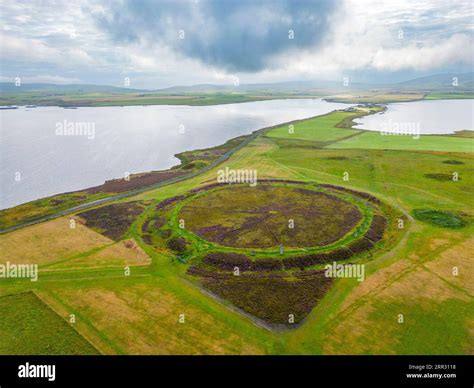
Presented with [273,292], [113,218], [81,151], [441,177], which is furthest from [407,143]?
[81,151]

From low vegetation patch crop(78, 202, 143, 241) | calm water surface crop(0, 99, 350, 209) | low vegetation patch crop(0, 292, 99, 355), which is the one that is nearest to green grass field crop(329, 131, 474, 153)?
calm water surface crop(0, 99, 350, 209)

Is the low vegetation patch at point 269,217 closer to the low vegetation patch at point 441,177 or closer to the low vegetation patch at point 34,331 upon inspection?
the low vegetation patch at point 34,331

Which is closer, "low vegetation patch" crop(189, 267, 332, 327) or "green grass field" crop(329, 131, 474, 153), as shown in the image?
"low vegetation patch" crop(189, 267, 332, 327)

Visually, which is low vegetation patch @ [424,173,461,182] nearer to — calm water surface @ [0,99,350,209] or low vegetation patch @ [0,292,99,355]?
calm water surface @ [0,99,350,209]

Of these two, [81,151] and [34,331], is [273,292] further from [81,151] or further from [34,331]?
[81,151]

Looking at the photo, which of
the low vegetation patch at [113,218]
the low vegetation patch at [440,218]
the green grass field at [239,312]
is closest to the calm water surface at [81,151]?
the low vegetation patch at [113,218]

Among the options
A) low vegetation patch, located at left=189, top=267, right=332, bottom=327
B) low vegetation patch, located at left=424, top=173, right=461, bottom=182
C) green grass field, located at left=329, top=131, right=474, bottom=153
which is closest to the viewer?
low vegetation patch, located at left=189, top=267, right=332, bottom=327

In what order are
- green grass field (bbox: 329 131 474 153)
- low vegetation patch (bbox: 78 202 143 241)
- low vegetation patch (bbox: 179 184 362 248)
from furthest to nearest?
green grass field (bbox: 329 131 474 153) → low vegetation patch (bbox: 78 202 143 241) → low vegetation patch (bbox: 179 184 362 248)

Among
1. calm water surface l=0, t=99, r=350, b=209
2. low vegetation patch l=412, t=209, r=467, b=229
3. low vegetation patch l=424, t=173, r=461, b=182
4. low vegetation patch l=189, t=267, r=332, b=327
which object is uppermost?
calm water surface l=0, t=99, r=350, b=209
